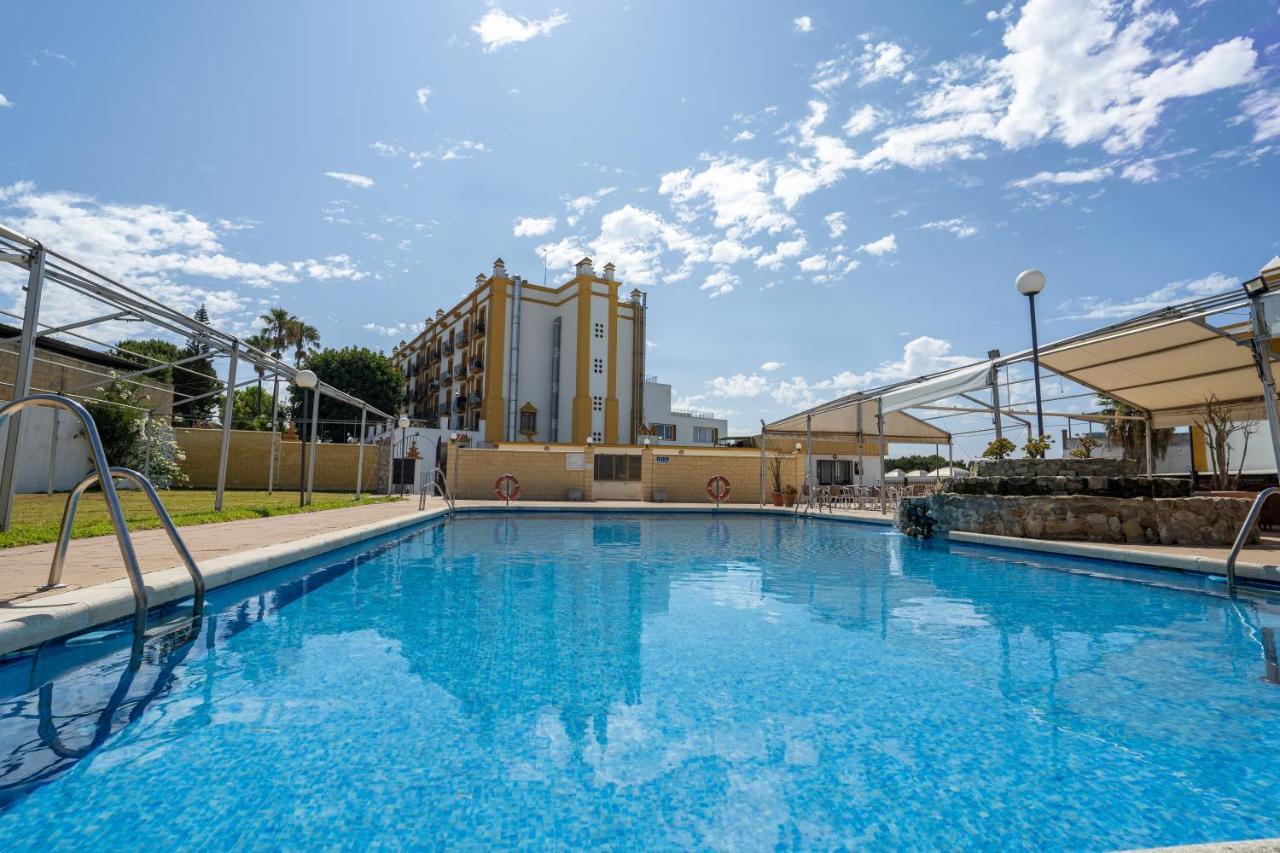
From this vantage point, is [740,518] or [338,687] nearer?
[338,687]

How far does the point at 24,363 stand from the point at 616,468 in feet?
61.6

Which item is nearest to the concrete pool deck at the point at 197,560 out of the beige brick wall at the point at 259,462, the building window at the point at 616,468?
the building window at the point at 616,468

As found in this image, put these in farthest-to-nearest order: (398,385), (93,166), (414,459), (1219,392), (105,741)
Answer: (398,385)
(414,459)
(1219,392)
(93,166)
(105,741)

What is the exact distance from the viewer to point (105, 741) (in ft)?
8.37

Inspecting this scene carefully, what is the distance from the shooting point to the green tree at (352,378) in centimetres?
4000

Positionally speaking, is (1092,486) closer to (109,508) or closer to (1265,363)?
(1265,363)

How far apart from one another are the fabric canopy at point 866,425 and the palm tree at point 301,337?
37.9 m

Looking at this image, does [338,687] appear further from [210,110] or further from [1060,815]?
[210,110]

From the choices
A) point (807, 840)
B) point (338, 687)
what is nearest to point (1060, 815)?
point (807, 840)

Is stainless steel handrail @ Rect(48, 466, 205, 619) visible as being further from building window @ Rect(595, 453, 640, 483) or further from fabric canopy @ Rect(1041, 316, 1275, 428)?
building window @ Rect(595, 453, 640, 483)

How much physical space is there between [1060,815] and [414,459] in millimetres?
24615

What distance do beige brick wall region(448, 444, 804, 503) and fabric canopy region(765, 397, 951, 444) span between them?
4451mm

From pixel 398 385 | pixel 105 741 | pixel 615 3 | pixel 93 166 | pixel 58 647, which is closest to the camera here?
pixel 105 741

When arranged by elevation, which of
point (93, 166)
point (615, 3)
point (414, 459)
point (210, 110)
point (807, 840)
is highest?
point (615, 3)
